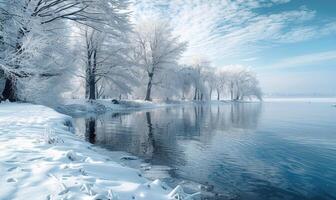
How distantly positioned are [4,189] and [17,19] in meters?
12.8

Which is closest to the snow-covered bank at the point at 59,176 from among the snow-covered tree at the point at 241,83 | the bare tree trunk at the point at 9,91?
the bare tree trunk at the point at 9,91

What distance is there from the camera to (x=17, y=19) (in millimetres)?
14664

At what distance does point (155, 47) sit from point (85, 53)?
14562 millimetres

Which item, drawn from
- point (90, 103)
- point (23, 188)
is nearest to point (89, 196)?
point (23, 188)

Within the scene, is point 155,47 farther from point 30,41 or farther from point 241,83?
point 241,83

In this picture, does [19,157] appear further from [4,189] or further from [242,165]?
[242,165]

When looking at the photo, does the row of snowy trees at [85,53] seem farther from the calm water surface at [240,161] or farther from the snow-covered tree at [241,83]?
the snow-covered tree at [241,83]

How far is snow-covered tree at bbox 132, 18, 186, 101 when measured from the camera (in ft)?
156

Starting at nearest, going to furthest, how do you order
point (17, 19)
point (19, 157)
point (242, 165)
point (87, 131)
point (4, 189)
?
point (4, 189)
point (19, 157)
point (242, 165)
point (17, 19)
point (87, 131)

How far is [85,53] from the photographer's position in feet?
118

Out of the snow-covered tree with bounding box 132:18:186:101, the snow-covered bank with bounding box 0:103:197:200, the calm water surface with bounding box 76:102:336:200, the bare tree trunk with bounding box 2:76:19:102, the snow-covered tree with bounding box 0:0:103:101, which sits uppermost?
the snow-covered tree with bounding box 132:18:186:101

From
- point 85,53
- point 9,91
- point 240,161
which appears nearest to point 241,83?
point 85,53

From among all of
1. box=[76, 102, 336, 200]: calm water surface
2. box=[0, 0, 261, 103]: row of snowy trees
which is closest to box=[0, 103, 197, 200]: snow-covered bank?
box=[76, 102, 336, 200]: calm water surface

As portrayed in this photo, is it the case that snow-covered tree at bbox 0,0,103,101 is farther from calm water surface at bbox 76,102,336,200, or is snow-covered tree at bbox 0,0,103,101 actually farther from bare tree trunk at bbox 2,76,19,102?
calm water surface at bbox 76,102,336,200
